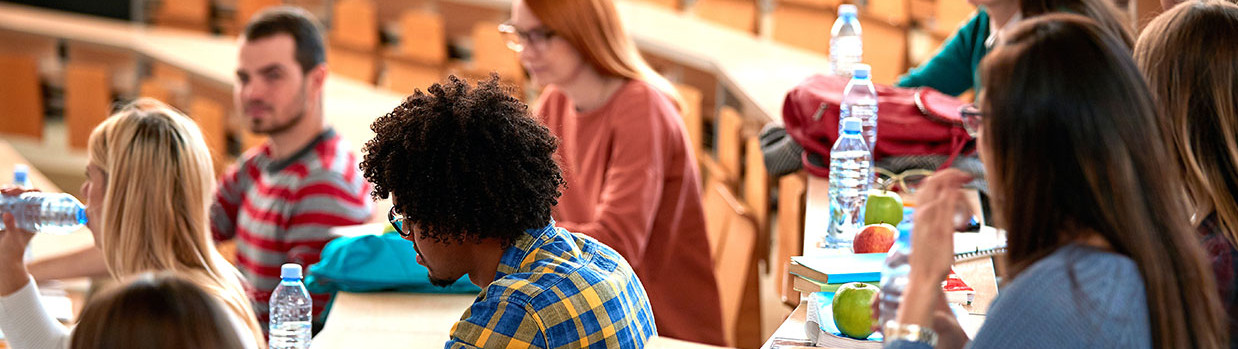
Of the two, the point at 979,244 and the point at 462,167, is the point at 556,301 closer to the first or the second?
the point at 462,167

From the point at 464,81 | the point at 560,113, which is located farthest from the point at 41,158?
the point at 464,81

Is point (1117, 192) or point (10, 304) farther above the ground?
point (1117, 192)

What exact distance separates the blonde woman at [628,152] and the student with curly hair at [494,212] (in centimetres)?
92

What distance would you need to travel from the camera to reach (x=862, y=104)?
96.4 inches

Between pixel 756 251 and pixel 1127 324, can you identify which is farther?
pixel 756 251

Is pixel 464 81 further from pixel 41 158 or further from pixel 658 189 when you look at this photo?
pixel 41 158

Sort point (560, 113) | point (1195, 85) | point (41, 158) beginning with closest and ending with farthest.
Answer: point (1195, 85) → point (560, 113) → point (41, 158)

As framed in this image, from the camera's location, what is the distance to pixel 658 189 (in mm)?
2611

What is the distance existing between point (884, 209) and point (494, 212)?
2.63ft

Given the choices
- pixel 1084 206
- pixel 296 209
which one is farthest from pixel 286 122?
pixel 1084 206

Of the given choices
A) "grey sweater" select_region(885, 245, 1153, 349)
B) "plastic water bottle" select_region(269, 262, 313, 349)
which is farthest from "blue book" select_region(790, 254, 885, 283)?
"plastic water bottle" select_region(269, 262, 313, 349)

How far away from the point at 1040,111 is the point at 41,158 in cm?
669

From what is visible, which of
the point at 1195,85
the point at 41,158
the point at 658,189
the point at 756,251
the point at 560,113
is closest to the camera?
the point at 1195,85

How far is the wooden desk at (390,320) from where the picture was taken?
2217 mm
